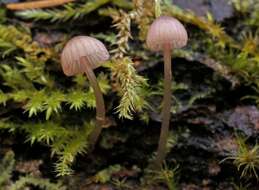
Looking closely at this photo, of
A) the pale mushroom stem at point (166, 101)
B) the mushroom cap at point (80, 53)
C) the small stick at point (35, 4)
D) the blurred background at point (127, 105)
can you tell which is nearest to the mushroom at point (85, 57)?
the mushroom cap at point (80, 53)

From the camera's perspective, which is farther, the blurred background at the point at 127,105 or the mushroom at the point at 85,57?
the blurred background at the point at 127,105

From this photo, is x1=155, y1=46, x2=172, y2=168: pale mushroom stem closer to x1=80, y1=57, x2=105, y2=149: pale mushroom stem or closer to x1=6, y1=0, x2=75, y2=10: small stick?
x1=80, y1=57, x2=105, y2=149: pale mushroom stem

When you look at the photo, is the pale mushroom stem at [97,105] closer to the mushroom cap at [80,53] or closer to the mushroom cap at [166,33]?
the mushroom cap at [80,53]

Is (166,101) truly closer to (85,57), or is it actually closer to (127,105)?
(127,105)

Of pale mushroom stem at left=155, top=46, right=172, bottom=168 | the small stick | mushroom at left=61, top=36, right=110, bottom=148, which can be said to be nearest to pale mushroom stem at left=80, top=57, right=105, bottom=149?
mushroom at left=61, top=36, right=110, bottom=148

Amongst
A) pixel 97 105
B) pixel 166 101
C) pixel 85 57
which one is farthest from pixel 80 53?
pixel 166 101

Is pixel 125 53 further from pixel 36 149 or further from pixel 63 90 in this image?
pixel 36 149

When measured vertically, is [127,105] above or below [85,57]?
below

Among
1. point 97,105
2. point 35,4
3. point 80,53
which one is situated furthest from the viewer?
point 35,4
